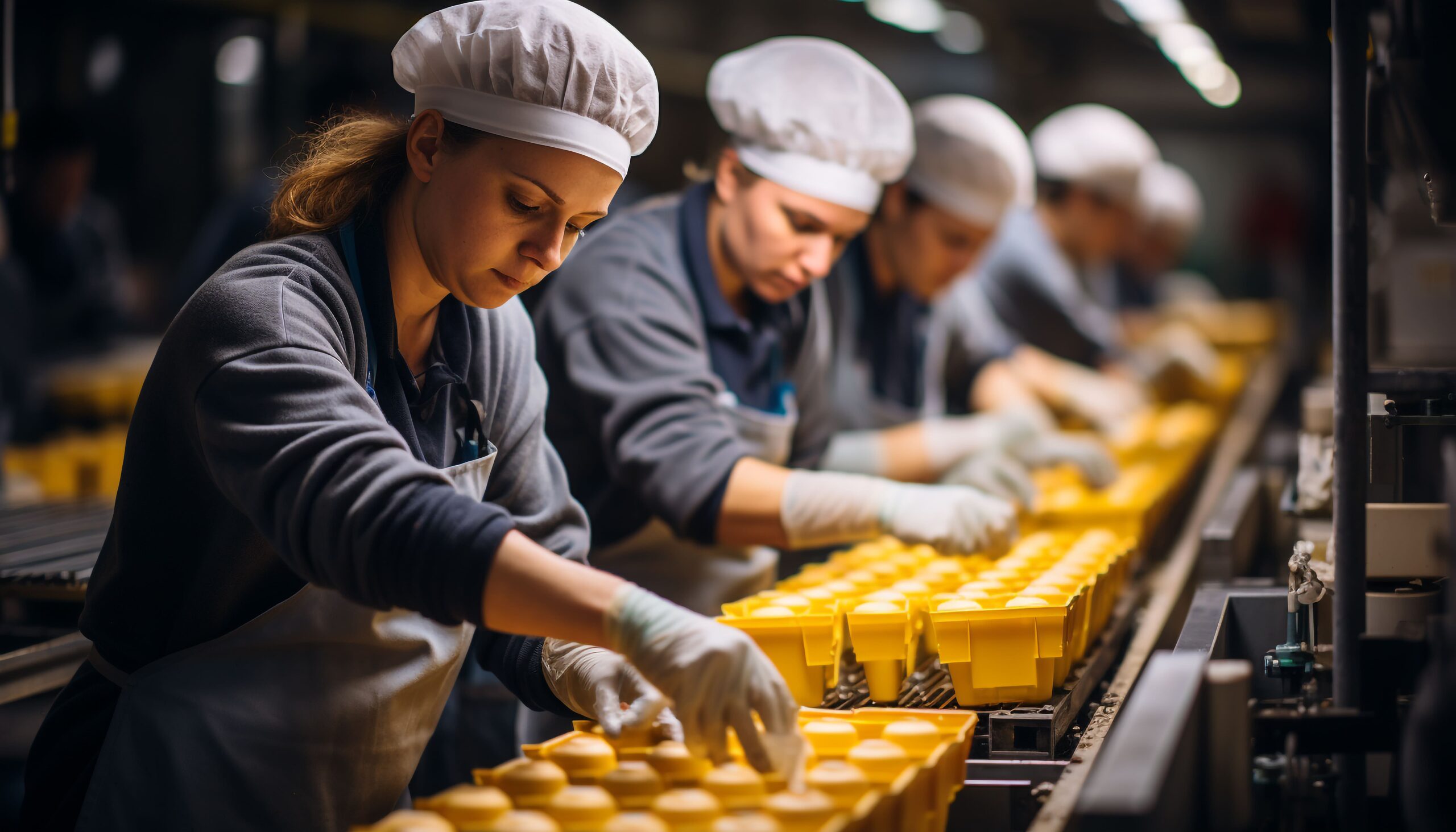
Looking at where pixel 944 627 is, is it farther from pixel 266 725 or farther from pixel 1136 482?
pixel 1136 482

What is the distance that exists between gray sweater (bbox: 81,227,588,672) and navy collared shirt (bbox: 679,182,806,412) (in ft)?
2.41

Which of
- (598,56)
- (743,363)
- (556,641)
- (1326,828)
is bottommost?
(1326,828)

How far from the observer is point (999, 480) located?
2.73 m

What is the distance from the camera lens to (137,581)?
1.54m

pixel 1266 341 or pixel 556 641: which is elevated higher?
pixel 1266 341

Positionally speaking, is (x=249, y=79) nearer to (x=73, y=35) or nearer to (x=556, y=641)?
(x=73, y=35)

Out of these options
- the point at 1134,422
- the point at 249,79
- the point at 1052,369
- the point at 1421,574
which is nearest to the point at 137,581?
the point at 1421,574

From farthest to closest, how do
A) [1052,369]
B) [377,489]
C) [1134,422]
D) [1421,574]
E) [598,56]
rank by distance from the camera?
[1052,369], [1134,422], [1421,574], [598,56], [377,489]

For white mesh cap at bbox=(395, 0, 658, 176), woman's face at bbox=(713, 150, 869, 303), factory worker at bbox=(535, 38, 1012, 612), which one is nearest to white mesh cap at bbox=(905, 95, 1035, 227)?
factory worker at bbox=(535, 38, 1012, 612)

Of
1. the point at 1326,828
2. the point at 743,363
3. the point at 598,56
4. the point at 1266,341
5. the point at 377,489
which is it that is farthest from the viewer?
the point at 1266,341

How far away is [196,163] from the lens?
823cm

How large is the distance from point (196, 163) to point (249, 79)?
0.71 metres

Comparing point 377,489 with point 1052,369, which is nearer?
point 377,489

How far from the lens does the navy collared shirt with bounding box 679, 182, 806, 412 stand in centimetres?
245
